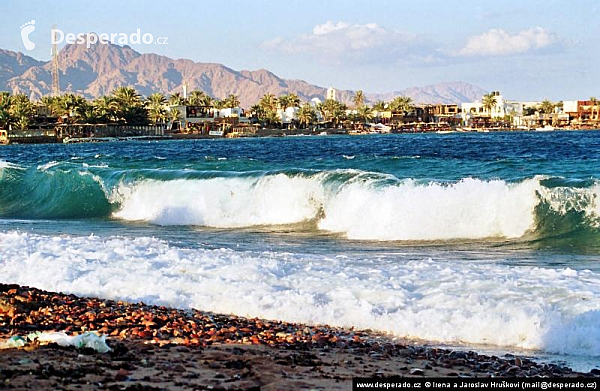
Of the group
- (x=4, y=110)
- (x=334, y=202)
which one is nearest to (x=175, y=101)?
(x=4, y=110)

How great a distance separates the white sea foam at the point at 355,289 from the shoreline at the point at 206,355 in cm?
64

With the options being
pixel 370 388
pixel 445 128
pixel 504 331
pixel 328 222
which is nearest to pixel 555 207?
pixel 328 222

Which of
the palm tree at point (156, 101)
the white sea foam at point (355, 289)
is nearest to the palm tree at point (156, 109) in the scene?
the palm tree at point (156, 101)

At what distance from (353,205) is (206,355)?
15236mm

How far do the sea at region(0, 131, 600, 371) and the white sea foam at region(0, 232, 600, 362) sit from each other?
1.1 inches

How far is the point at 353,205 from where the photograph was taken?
72.5 feet

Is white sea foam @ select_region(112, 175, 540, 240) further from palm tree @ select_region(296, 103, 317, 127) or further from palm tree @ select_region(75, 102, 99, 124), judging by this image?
palm tree @ select_region(296, 103, 317, 127)

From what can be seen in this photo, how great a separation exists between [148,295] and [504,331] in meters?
4.78

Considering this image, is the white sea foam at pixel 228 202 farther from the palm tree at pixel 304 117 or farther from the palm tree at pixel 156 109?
the palm tree at pixel 304 117

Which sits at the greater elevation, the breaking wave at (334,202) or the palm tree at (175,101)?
the palm tree at (175,101)

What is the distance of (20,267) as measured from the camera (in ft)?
42.8

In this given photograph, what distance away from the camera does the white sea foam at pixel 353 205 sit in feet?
64.3

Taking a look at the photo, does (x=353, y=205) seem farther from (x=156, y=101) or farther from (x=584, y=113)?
(x=584, y=113)

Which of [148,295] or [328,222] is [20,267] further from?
[328,222]
